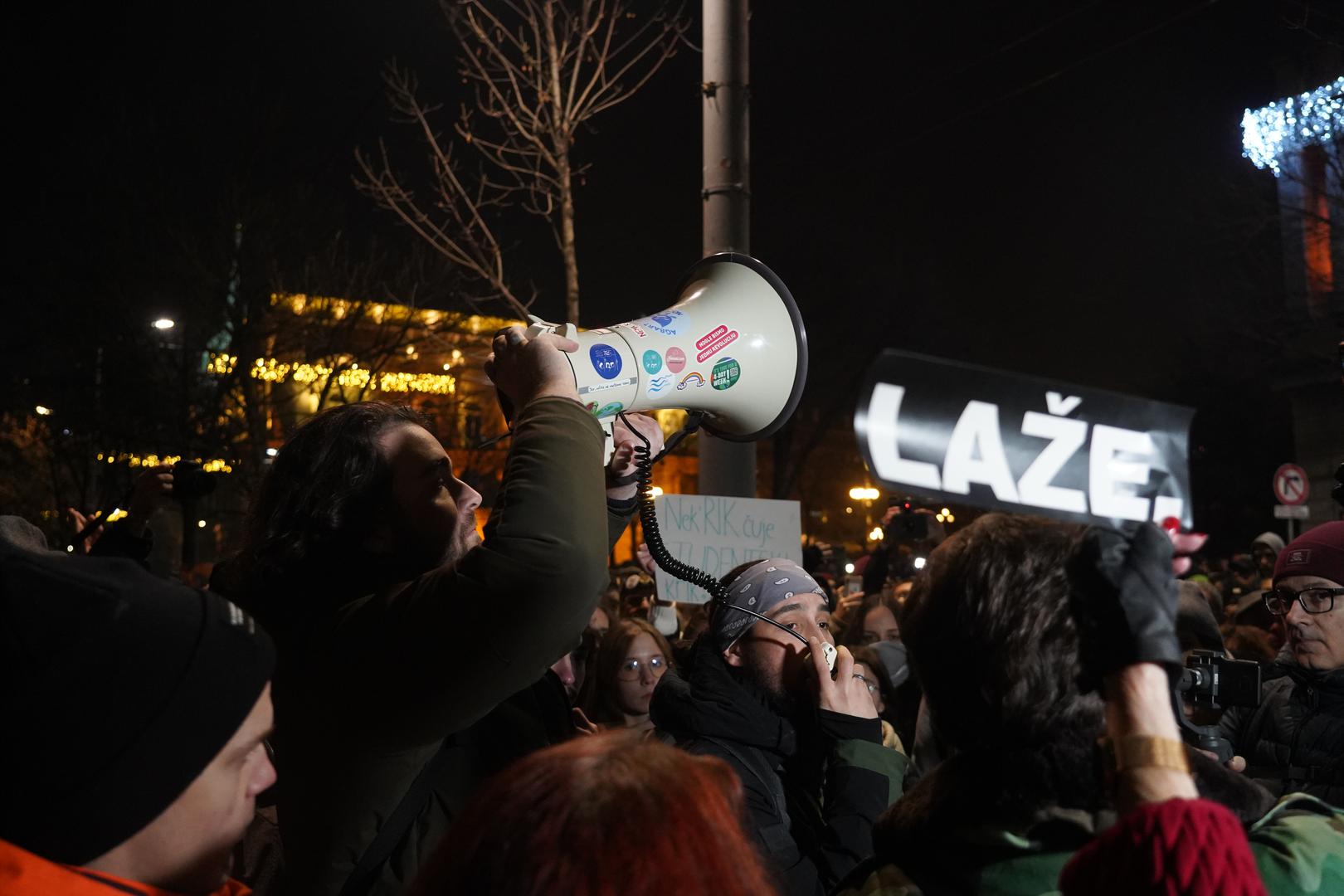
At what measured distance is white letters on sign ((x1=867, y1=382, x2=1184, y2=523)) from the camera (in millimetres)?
1452

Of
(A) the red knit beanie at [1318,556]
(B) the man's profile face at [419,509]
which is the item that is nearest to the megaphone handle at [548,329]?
(B) the man's profile face at [419,509]

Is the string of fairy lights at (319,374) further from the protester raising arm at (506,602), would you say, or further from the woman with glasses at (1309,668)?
the protester raising arm at (506,602)

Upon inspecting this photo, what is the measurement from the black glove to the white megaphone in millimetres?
1195

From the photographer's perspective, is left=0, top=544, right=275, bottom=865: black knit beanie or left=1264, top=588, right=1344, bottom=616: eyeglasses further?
left=1264, top=588, right=1344, bottom=616: eyeglasses

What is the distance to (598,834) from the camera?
100cm

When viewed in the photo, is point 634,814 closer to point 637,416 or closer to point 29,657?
point 29,657

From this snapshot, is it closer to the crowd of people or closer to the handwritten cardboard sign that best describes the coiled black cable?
the crowd of people

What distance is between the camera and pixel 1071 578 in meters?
1.26

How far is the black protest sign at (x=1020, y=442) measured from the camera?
1.46 metres

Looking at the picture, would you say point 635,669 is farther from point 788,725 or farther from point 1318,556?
point 1318,556

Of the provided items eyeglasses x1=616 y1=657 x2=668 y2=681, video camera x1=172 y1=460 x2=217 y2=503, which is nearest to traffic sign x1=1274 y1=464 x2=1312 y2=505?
eyeglasses x1=616 y1=657 x2=668 y2=681

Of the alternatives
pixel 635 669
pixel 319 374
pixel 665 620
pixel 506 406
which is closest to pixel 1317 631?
pixel 635 669

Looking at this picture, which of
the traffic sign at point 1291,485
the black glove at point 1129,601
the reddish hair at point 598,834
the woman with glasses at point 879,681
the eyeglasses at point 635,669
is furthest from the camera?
the traffic sign at point 1291,485

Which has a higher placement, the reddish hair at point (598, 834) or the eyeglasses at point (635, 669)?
the reddish hair at point (598, 834)
